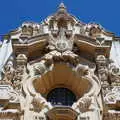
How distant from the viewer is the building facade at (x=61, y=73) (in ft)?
47.8

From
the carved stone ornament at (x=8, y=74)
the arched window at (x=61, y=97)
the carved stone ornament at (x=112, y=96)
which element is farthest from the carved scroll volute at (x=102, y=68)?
the carved stone ornament at (x=8, y=74)

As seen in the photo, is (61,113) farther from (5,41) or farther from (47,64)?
(5,41)

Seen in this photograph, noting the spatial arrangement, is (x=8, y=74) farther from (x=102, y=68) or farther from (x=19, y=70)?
(x=102, y=68)

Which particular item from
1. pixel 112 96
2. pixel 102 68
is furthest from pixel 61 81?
pixel 112 96

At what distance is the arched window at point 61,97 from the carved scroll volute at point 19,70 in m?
1.26

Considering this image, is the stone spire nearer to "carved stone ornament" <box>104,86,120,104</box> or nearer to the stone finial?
the stone finial

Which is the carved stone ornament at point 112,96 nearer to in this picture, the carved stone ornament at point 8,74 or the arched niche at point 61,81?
the arched niche at point 61,81

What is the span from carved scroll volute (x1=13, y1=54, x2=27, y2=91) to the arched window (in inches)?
49.4

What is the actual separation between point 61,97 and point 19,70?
5.61 feet

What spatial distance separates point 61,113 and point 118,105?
175 cm

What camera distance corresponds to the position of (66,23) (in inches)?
729

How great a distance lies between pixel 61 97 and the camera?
16406 millimetres

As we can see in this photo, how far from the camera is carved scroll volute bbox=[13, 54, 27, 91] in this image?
1548cm

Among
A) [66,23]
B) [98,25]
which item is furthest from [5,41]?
[98,25]
